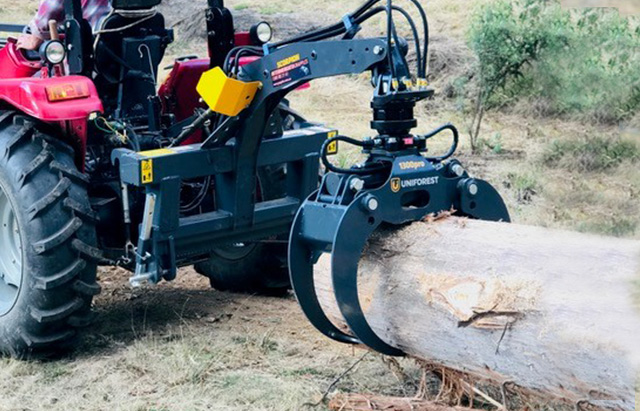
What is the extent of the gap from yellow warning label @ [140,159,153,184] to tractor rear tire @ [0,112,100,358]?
14.8 inches

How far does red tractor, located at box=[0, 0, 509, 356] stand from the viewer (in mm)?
4082

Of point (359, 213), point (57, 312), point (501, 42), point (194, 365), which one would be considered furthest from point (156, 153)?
point (501, 42)

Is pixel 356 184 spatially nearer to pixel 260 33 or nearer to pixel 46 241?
pixel 46 241

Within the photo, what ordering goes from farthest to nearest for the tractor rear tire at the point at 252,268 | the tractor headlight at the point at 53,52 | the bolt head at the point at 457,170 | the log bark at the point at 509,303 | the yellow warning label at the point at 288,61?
1. the tractor rear tire at the point at 252,268
2. the tractor headlight at the point at 53,52
3. the yellow warning label at the point at 288,61
4. the bolt head at the point at 457,170
5. the log bark at the point at 509,303

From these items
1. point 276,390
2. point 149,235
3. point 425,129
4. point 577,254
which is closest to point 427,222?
point 577,254

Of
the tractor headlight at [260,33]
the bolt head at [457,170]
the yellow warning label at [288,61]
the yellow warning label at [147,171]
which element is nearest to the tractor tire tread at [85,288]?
the yellow warning label at [147,171]

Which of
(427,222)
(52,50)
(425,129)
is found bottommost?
(425,129)

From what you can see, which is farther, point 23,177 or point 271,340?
point 271,340

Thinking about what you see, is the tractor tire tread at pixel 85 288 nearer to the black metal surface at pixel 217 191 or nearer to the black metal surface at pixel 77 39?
the black metal surface at pixel 217 191

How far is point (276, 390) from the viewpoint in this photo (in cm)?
465

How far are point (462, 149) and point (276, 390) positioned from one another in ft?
19.7

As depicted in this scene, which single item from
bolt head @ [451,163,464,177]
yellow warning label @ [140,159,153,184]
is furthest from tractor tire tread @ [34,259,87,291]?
bolt head @ [451,163,464,177]

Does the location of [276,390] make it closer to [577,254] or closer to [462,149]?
[577,254]

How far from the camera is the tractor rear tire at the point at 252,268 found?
620 cm
